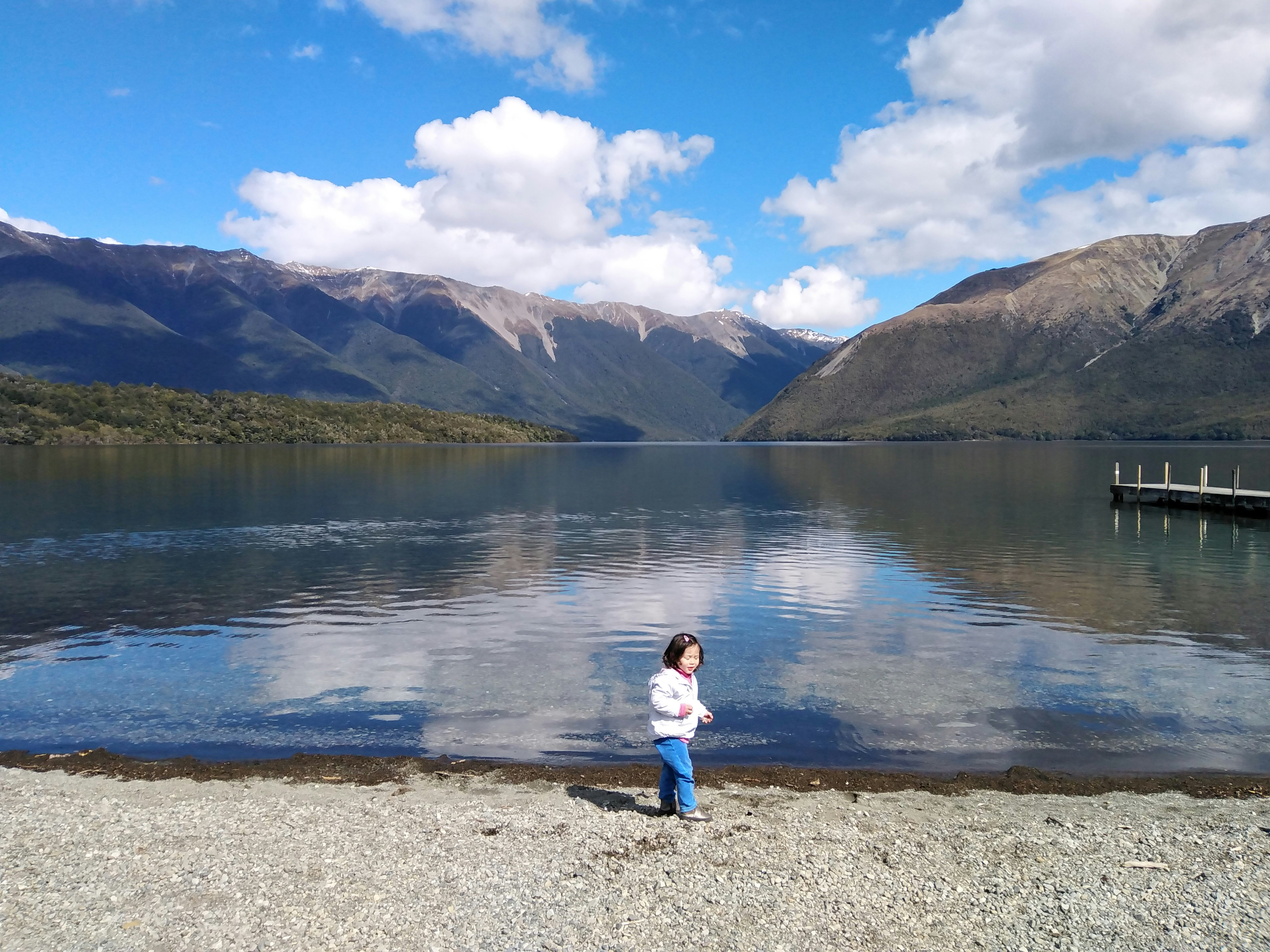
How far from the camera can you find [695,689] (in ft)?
47.1

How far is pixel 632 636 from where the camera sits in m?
30.9

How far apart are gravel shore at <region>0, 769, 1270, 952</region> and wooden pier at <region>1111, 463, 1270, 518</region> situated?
→ 250 feet

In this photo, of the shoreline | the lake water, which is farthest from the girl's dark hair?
the lake water

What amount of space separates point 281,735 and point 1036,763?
56.6ft

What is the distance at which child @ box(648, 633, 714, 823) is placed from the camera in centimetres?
1438

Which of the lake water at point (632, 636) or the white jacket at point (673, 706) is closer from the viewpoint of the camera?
the white jacket at point (673, 706)

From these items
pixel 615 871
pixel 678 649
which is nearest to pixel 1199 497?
pixel 678 649

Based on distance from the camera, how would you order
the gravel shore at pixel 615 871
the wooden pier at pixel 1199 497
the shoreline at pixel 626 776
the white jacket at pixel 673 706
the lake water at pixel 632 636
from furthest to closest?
the wooden pier at pixel 1199 497 → the lake water at pixel 632 636 → the shoreline at pixel 626 776 → the white jacket at pixel 673 706 → the gravel shore at pixel 615 871

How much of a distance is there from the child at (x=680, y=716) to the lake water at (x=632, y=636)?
445 centimetres

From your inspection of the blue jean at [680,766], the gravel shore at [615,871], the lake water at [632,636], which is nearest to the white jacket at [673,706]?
the blue jean at [680,766]

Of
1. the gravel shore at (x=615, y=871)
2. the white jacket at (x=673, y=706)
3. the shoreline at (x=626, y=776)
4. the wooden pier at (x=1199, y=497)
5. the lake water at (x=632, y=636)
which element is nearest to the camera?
the gravel shore at (x=615, y=871)

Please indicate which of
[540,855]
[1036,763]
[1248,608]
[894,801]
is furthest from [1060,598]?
[540,855]

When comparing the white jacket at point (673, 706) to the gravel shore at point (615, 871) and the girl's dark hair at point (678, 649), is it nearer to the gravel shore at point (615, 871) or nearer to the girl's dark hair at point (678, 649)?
the girl's dark hair at point (678, 649)

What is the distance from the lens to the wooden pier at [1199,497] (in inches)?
3059
